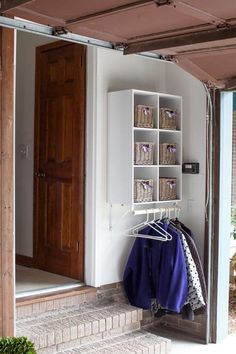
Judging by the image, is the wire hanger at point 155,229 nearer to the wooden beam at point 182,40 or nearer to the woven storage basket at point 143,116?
the woven storage basket at point 143,116

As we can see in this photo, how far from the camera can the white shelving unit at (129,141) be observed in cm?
462

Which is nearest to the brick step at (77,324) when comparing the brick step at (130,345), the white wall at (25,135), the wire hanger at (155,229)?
the brick step at (130,345)

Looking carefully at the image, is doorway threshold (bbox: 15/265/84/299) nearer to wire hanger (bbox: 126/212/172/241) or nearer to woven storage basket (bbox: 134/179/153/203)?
wire hanger (bbox: 126/212/172/241)

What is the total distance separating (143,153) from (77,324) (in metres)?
1.59

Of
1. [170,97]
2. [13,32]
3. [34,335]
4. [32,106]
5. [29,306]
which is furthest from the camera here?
[32,106]

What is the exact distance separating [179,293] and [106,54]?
2.21m

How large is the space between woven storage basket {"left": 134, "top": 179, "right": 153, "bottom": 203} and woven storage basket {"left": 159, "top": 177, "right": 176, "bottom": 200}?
Answer: 127 millimetres

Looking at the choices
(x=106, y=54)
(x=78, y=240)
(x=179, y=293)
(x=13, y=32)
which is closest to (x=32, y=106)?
(x=106, y=54)

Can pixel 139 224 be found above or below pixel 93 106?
below

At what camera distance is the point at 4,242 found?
3557 mm

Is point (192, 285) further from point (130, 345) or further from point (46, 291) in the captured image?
point (46, 291)

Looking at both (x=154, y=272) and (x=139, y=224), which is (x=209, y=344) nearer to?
(x=154, y=272)

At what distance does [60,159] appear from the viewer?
5.10 metres

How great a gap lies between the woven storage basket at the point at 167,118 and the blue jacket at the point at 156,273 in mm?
970
